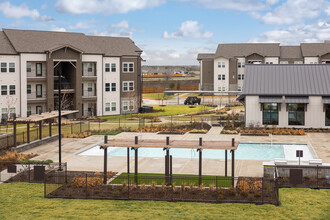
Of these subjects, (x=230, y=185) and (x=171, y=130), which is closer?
(x=230, y=185)

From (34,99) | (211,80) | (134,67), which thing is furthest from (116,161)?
(211,80)

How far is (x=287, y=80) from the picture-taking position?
50.0 meters

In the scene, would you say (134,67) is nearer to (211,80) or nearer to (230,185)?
(211,80)

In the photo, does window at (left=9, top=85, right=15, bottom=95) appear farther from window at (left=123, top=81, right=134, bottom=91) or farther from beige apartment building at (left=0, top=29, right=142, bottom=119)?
window at (left=123, top=81, right=134, bottom=91)

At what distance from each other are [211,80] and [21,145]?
232 feet

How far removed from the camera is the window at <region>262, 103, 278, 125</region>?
48.2 meters

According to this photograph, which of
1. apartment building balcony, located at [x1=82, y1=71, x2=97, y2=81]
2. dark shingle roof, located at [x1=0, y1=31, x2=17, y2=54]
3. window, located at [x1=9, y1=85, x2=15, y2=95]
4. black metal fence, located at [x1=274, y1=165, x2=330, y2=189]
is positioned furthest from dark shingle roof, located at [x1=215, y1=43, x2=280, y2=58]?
black metal fence, located at [x1=274, y1=165, x2=330, y2=189]

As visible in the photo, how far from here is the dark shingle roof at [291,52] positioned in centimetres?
10200

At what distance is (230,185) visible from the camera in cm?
2445

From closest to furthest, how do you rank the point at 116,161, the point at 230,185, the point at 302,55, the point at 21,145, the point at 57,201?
1. the point at 57,201
2. the point at 230,185
3. the point at 116,161
4. the point at 21,145
5. the point at 302,55

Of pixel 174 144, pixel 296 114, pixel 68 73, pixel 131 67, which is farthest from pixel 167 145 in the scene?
pixel 131 67

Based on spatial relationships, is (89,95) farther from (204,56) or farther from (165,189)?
(165,189)

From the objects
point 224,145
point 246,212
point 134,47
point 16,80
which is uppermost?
point 134,47

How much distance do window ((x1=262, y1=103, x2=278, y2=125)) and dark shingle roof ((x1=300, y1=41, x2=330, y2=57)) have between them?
56514 millimetres
